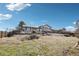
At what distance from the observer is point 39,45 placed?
2.12 m

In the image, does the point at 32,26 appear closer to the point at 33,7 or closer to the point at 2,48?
the point at 33,7

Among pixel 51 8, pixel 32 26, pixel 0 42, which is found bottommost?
pixel 0 42

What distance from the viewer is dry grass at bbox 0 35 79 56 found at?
2.11 m

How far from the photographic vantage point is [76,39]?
6.96 feet

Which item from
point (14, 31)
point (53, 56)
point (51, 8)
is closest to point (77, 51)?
point (53, 56)

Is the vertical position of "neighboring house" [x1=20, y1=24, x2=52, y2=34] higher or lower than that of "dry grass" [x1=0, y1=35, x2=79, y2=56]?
higher

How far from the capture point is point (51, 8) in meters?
2.13

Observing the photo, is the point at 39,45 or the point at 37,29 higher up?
the point at 37,29

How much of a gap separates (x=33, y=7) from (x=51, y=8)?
0.16 m

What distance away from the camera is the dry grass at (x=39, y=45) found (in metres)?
2.11

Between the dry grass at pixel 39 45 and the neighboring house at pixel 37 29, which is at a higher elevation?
the neighboring house at pixel 37 29

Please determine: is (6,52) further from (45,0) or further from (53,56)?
(45,0)

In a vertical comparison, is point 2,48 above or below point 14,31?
below

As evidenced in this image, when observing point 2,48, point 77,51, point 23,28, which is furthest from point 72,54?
point 2,48
